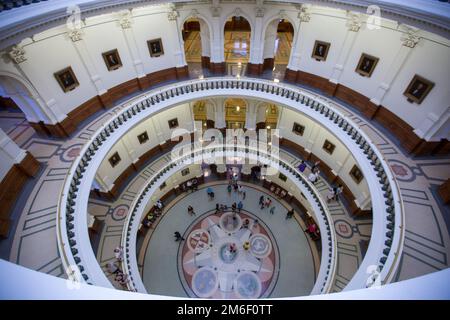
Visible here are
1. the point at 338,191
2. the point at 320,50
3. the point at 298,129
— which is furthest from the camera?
the point at 298,129

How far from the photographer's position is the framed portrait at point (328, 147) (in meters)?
16.3

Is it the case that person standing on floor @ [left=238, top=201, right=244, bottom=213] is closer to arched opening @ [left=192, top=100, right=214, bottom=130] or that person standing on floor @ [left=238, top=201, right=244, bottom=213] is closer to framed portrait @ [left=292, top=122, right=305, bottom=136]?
arched opening @ [left=192, top=100, right=214, bottom=130]

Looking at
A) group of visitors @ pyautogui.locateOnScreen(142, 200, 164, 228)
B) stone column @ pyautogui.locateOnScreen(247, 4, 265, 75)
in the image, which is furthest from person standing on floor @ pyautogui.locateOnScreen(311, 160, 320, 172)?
group of visitors @ pyautogui.locateOnScreen(142, 200, 164, 228)

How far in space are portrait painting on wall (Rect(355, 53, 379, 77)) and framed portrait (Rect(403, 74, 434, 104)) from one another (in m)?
2.11

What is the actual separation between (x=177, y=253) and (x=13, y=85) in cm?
1358

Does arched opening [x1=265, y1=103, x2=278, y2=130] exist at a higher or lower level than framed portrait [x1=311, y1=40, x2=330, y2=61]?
lower

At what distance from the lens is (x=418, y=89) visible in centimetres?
1191

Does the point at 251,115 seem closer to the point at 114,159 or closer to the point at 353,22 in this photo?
the point at 353,22

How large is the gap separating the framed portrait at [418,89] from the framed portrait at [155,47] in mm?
14007

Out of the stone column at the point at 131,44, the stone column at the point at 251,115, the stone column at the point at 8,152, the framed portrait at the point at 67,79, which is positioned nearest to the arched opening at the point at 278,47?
the stone column at the point at 251,115

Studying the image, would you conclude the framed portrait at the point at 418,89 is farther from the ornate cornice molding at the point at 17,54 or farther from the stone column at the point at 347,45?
the ornate cornice molding at the point at 17,54

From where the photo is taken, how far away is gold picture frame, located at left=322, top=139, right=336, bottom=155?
643 inches

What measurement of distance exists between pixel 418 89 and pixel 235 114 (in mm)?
12510

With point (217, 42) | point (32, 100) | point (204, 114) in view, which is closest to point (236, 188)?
point (204, 114)
